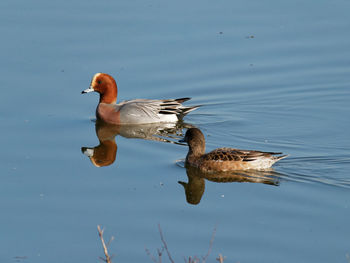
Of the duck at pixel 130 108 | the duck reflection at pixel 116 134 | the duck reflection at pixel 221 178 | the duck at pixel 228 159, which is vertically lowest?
the duck reflection at pixel 221 178

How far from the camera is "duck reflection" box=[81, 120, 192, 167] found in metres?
11.2

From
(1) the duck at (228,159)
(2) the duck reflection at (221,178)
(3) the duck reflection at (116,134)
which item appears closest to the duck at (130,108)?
(3) the duck reflection at (116,134)

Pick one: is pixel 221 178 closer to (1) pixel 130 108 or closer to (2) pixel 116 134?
(2) pixel 116 134

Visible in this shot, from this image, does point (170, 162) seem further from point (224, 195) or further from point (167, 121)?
point (167, 121)

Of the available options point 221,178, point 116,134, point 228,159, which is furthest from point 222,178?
point 116,134

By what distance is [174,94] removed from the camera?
13.5 meters

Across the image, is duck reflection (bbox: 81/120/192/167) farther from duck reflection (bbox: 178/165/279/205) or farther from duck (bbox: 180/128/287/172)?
duck reflection (bbox: 178/165/279/205)

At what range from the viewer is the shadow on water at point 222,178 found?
380 inches

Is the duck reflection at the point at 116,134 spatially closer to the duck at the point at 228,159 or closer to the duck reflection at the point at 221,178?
the duck at the point at 228,159

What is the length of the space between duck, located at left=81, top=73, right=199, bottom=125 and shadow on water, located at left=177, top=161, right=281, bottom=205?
2356 millimetres

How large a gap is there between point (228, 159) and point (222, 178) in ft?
0.95

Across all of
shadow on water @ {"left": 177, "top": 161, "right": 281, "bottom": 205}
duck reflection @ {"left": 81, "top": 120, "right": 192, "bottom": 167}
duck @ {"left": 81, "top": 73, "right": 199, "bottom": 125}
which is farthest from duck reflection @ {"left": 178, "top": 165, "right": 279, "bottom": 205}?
duck @ {"left": 81, "top": 73, "right": 199, "bottom": 125}

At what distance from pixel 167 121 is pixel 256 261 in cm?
608

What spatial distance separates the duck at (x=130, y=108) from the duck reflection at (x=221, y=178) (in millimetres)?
2449
